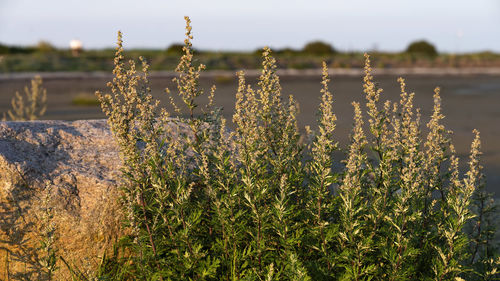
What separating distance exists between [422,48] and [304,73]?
2543 centimetres

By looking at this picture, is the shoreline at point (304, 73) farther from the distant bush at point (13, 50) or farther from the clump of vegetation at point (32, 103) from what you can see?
the clump of vegetation at point (32, 103)

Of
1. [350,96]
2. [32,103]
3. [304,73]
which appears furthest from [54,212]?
[304,73]

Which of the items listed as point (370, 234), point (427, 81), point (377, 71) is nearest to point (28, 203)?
point (370, 234)

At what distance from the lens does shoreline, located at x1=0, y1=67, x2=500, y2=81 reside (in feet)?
103

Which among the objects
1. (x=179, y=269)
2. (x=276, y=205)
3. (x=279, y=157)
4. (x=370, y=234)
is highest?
(x=279, y=157)

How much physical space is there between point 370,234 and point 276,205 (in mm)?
927

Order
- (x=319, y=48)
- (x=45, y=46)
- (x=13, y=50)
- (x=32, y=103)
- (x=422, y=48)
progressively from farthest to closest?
(x=319, y=48) → (x=422, y=48) → (x=45, y=46) → (x=13, y=50) → (x=32, y=103)

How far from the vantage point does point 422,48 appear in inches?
2143

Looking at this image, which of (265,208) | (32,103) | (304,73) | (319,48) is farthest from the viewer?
(319,48)

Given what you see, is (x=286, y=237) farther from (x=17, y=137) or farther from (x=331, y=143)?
(x=17, y=137)

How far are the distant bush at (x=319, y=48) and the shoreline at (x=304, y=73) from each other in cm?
1537

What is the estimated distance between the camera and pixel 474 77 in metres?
35.7

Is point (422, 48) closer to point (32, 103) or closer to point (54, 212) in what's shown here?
point (32, 103)

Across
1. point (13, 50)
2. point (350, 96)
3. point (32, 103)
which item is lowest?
point (350, 96)
